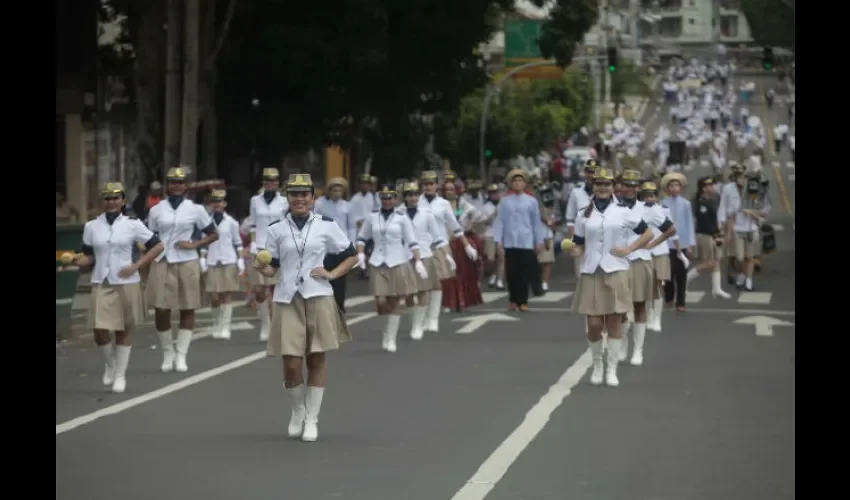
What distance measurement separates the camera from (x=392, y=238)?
21.1 metres

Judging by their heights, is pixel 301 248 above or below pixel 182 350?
above

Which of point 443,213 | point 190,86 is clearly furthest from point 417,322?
point 190,86

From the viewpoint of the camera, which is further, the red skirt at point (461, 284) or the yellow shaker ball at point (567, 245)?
the red skirt at point (461, 284)

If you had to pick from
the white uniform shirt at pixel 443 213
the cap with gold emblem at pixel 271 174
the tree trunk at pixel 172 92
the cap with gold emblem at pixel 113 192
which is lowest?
the white uniform shirt at pixel 443 213

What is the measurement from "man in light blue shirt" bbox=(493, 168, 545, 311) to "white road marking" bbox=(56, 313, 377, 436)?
7161mm

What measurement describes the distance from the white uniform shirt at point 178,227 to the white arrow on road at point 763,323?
7.89 m

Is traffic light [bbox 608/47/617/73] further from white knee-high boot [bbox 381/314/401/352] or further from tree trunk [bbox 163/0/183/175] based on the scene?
white knee-high boot [bbox 381/314/401/352]

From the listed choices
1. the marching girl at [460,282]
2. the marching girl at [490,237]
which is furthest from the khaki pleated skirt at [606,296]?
the marching girl at [490,237]

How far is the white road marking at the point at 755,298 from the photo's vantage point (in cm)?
2878

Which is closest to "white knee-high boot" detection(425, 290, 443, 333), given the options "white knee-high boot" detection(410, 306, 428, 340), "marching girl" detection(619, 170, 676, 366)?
"white knee-high boot" detection(410, 306, 428, 340)

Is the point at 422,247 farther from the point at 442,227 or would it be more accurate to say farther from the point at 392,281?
the point at 392,281

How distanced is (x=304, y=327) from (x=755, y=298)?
58.2 ft

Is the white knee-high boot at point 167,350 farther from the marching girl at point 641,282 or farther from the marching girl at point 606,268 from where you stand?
the marching girl at point 641,282
